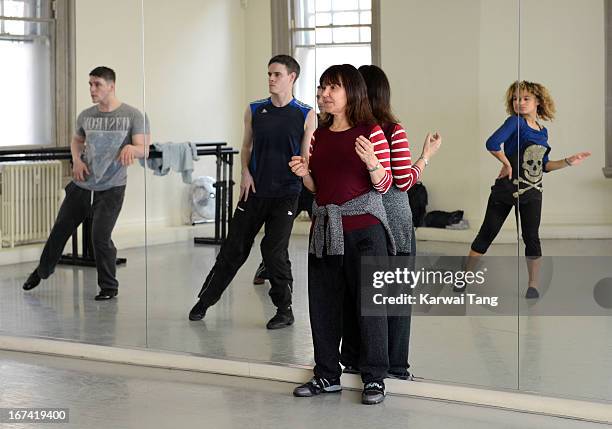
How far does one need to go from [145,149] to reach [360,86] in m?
1.41

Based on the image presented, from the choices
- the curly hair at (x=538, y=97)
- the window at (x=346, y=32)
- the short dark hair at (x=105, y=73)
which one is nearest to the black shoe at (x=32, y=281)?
the short dark hair at (x=105, y=73)

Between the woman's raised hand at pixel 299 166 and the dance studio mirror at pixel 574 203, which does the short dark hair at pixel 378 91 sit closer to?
the woman's raised hand at pixel 299 166

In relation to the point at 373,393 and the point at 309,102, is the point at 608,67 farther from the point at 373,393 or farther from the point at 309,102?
the point at 373,393

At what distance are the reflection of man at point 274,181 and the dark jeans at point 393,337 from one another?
0.39 m

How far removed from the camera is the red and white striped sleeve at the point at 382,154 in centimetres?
435

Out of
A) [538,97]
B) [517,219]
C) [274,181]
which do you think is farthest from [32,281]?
[538,97]

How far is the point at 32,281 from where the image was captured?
5.74m

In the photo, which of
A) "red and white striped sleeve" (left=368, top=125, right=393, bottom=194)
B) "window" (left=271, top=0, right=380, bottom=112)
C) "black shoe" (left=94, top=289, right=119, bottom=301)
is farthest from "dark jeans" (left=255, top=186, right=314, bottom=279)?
"black shoe" (left=94, top=289, right=119, bottom=301)

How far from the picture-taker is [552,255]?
14.6ft

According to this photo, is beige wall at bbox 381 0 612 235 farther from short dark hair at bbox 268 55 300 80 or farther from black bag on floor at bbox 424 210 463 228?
short dark hair at bbox 268 55 300 80

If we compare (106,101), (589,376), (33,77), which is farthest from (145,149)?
(589,376)

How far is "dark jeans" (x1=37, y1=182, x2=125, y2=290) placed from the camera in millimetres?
5543

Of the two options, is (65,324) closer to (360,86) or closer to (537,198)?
(360,86)

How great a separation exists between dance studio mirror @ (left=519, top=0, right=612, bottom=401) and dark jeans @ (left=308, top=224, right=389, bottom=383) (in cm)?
60
